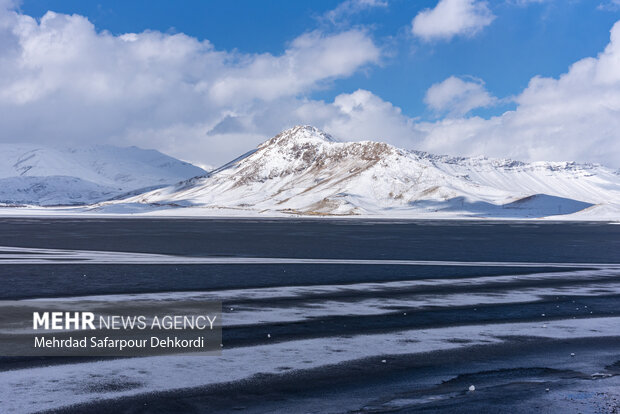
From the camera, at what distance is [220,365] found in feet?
45.2

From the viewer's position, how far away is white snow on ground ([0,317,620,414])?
11.7 meters

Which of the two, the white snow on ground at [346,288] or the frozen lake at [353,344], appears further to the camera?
the white snow on ground at [346,288]

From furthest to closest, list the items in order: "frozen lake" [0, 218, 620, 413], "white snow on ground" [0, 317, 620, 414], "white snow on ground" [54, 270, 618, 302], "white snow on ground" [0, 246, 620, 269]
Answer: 1. "white snow on ground" [0, 246, 620, 269]
2. "white snow on ground" [54, 270, 618, 302]
3. "white snow on ground" [0, 317, 620, 414]
4. "frozen lake" [0, 218, 620, 413]

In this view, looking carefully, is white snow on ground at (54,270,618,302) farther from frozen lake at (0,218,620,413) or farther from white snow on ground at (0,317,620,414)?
white snow on ground at (0,317,620,414)

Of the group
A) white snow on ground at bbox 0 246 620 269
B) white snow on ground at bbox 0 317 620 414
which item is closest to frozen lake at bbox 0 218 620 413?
Answer: white snow on ground at bbox 0 317 620 414

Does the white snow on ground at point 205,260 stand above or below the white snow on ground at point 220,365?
above

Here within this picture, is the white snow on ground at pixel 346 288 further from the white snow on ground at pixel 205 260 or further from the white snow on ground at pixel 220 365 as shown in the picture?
the white snow on ground at pixel 220 365

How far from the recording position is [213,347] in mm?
15484

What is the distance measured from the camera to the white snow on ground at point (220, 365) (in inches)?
461

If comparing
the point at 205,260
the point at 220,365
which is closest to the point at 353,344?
the point at 220,365

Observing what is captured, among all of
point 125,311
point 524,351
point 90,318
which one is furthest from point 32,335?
point 524,351

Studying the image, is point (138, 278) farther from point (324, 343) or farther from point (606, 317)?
point (606, 317)

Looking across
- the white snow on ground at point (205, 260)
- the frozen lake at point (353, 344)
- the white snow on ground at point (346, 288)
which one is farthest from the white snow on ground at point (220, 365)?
the white snow on ground at point (205, 260)

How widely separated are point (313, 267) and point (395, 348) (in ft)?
66.5
